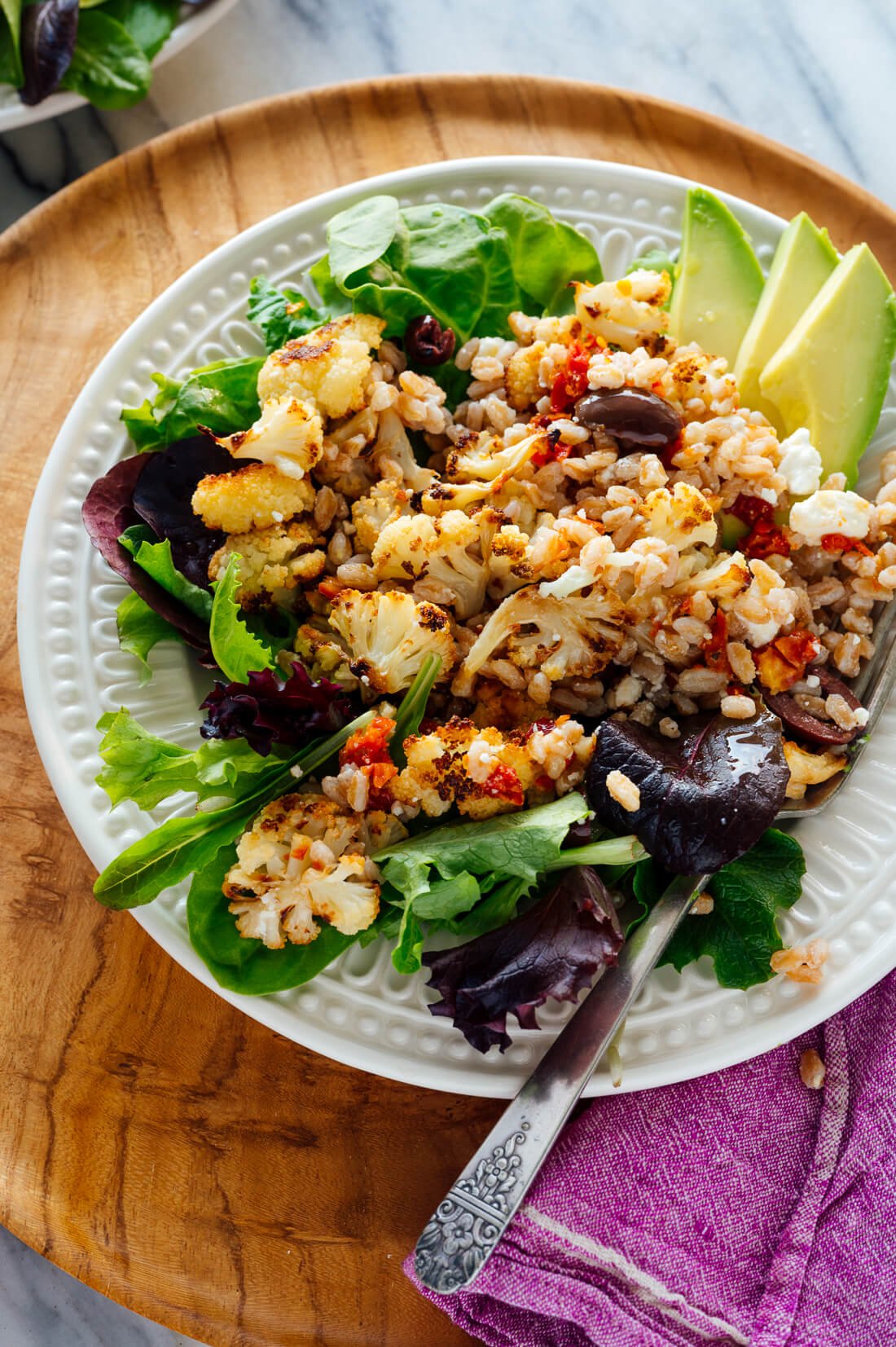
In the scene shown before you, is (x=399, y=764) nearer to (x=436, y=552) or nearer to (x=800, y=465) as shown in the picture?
(x=436, y=552)

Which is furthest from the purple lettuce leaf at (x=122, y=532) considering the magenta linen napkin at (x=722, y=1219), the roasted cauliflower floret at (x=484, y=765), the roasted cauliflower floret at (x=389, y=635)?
the magenta linen napkin at (x=722, y=1219)

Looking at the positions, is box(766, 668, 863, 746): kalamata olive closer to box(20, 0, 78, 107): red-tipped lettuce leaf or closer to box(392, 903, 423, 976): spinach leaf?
box(392, 903, 423, 976): spinach leaf

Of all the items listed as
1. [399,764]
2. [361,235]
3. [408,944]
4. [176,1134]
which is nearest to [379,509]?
[399,764]

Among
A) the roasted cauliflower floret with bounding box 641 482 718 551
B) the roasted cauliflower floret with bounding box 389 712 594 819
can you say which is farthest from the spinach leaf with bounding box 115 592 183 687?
the roasted cauliflower floret with bounding box 641 482 718 551

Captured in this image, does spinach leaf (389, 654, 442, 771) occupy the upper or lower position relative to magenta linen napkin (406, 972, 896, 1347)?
upper

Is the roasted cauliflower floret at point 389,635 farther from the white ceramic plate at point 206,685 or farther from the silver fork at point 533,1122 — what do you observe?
the silver fork at point 533,1122

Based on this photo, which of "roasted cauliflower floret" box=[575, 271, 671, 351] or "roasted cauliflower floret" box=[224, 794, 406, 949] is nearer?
"roasted cauliflower floret" box=[224, 794, 406, 949]
